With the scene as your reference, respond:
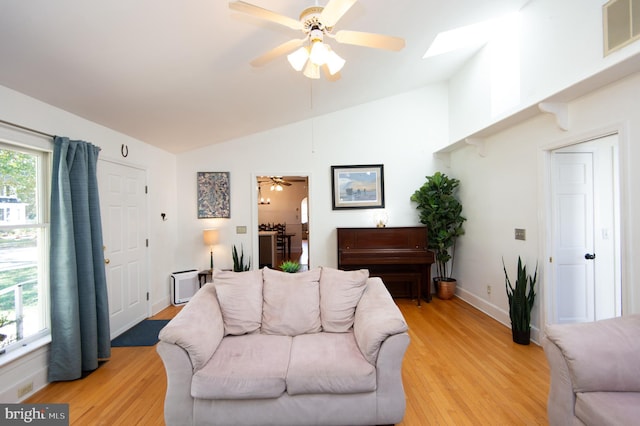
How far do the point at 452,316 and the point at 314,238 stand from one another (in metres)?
2.29

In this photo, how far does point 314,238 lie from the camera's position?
15.9 ft

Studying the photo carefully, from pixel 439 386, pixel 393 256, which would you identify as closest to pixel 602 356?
pixel 439 386

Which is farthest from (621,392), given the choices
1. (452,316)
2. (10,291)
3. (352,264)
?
(10,291)

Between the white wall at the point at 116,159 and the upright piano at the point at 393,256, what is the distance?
2.66m

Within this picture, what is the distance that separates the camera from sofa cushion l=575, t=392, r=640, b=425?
4.22ft

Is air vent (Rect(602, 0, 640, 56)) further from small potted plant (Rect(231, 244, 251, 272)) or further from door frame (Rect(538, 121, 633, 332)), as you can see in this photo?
small potted plant (Rect(231, 244, 251, 272))

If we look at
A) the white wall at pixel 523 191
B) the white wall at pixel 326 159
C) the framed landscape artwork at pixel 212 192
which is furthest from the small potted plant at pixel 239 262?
the white wall at pixel 523 191

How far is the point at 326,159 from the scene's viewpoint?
16.0 feet

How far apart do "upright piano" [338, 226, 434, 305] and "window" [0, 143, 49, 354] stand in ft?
10.7

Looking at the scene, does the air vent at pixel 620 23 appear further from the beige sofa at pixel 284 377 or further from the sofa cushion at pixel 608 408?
the beige sofa at pixel 284 377

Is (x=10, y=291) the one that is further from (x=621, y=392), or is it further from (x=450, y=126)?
(x=450, y=126)

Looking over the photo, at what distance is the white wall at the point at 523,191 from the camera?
2.09m

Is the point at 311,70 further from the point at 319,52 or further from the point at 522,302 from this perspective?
the point at 522,302

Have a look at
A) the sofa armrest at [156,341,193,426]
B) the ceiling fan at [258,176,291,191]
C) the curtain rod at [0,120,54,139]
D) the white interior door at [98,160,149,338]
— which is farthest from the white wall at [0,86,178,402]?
the ceiling fan at [258,176,291,191]
